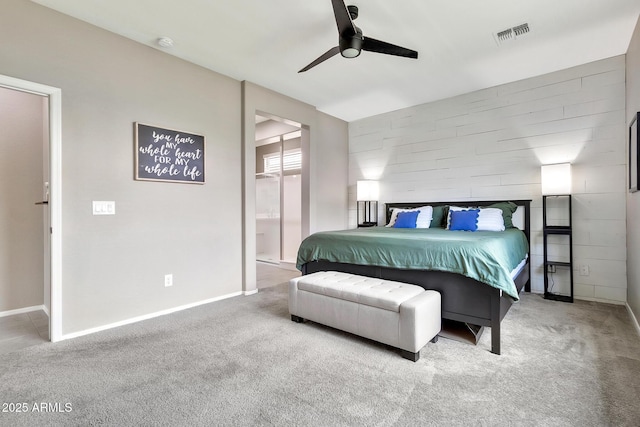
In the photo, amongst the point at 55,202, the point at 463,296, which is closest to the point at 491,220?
the point at 463,296

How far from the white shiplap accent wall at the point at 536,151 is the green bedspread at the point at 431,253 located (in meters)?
0.91

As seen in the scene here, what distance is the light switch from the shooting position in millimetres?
2646

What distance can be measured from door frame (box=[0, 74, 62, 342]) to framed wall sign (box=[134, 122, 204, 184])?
57cm

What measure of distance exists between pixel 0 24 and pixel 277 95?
105 inches

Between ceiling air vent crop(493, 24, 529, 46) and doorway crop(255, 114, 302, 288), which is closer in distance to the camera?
ceiling air vent crop(493, 24, 529, 46)

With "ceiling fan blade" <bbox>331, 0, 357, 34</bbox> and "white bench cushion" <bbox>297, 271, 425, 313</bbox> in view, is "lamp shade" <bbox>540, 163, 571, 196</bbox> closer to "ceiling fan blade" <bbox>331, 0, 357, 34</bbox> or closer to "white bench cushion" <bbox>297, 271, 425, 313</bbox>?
"white bench cushion" <bbox>297, 271, 425, 313</bbox>

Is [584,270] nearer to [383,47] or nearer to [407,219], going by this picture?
[407,219]

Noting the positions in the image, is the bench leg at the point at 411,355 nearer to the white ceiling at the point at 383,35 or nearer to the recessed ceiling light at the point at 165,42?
the white ceiling at the point at 383,35

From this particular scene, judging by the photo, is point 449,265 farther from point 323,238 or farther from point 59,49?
point 59,49

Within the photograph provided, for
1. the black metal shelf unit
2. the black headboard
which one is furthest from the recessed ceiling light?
the black metal shelf unit

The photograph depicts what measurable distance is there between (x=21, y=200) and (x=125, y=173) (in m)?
1.43

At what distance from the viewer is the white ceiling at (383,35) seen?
2461 mm

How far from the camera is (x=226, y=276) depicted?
3648 millimetres

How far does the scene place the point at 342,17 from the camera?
220 cm
